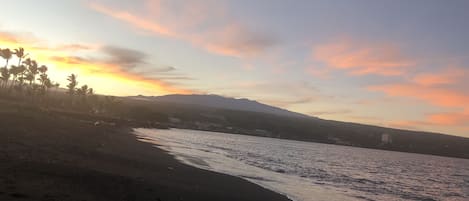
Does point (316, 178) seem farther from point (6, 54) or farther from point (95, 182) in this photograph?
point (6, 54)

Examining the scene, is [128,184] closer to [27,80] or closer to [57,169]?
[57,169]

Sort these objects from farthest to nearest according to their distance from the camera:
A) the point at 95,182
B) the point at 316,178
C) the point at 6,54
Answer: the point at 6,54 < the point at 316,178 < the point at 95,182

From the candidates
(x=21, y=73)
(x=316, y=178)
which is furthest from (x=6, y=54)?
(x=316, y=178)

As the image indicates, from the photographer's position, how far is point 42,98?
18275cm

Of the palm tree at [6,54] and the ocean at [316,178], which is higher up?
the palm tree at [6,54]

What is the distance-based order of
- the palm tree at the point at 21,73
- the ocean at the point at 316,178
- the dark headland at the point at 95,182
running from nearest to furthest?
the dark headland at the point at 95,182, the ocean at the point at 316,178, the palm tree at the point at 21,73

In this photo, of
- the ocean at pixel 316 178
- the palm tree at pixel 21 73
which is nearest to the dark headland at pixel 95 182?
the ocean at pixel 316 178

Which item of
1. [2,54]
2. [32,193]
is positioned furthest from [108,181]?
[2,54]

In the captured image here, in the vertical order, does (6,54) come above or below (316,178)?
above

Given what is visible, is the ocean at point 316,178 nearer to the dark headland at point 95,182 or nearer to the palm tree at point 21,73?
the dark headland at point 95,182

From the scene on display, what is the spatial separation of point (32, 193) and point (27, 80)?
170065 millimetres

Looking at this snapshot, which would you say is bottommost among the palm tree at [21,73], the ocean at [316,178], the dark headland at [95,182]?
the ocean at [316,178]

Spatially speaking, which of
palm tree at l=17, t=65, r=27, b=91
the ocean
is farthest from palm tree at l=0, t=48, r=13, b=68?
the ocean

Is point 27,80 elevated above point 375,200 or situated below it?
above
